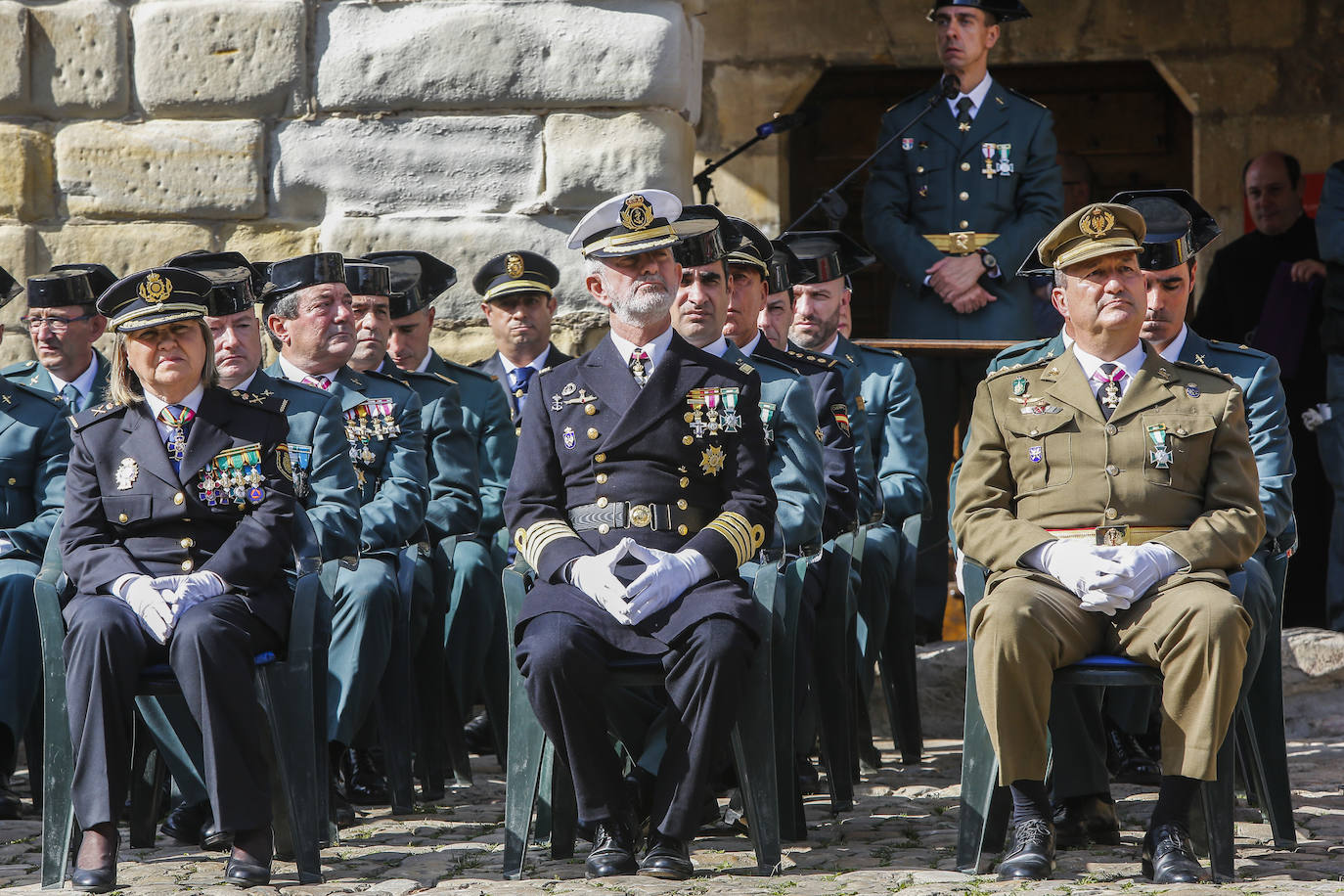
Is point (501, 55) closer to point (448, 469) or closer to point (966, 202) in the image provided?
point (448, 469)

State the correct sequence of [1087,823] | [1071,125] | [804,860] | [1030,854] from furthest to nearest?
1. [1071,125]
2. [1087,823]
3. [804,860]
4. [1030,854]

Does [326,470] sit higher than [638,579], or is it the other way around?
[326,470]

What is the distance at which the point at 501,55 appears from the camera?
6738mm

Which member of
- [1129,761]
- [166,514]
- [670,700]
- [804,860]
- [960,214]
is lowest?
[804,860]

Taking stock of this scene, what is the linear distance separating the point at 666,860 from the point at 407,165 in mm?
3314

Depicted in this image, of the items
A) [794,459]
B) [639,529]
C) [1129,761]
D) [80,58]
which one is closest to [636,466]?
[639,529]

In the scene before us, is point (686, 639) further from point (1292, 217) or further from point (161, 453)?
point (1292, 217)

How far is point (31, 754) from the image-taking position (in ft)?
18.3

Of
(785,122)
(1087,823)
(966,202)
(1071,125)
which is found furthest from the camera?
(1071,125)

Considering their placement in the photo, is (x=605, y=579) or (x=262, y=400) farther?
(x=262, y=400)

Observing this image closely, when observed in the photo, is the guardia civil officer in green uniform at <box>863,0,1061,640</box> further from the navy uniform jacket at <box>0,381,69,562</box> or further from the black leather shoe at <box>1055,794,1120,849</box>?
the navy uniform jacket at <box>0,381,69,562</box>

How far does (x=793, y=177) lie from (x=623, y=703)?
17.3 ft

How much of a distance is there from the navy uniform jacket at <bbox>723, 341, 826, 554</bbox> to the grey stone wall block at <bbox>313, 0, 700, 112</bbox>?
204 centimetres

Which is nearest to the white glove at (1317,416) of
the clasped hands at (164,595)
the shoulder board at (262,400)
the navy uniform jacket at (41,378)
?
the shoulder board at (262,400)
